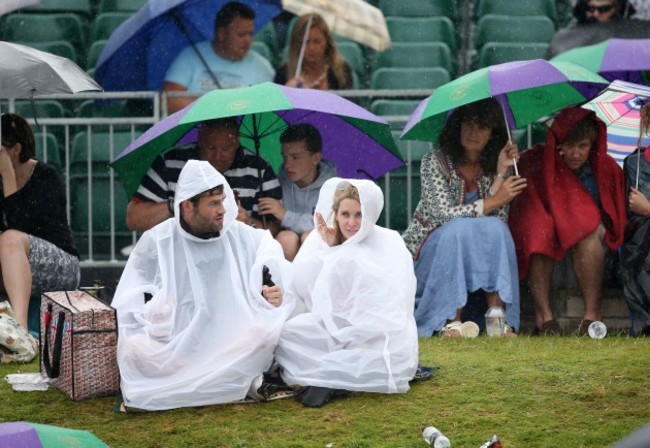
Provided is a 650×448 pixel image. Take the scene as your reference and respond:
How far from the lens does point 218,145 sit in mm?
9453

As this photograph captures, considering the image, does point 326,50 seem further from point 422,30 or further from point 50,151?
point 50,151

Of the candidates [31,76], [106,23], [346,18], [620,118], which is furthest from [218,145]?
[106,23]

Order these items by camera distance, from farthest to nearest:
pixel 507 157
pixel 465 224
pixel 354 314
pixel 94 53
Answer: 1. pixel 94 53
2. pixel 507 157
3. pixel 465 224
4. pixel 354 314

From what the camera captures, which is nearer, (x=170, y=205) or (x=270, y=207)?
(x=170, y=205)

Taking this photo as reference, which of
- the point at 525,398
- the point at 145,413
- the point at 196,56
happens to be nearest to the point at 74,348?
the point at 145,413

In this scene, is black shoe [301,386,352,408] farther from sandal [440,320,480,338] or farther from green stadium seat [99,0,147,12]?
green stadium seat [99,0,147,12]

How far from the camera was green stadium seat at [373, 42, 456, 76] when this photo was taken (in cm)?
1263

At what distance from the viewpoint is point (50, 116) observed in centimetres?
1192

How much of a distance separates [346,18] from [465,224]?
92.7 inches

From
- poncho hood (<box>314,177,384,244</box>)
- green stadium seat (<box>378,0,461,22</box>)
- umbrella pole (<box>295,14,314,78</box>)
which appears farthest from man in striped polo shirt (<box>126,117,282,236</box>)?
green stadium seat (<box>378,0,461,22</box>)

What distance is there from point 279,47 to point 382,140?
130 inches

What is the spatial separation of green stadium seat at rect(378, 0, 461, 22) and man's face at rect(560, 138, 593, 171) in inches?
Answer: 150

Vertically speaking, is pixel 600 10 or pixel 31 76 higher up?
pixel 600 10

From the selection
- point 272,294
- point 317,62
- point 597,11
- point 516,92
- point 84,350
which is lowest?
point 84,350
